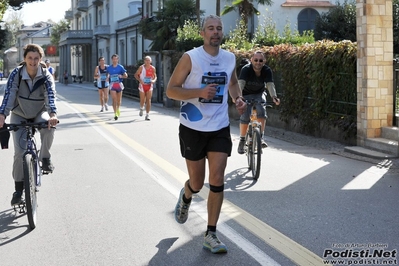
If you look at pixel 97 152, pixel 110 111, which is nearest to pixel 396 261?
pixel 97 152

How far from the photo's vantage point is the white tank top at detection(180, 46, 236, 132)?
5.75m

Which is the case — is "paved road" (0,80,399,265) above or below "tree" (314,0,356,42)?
below

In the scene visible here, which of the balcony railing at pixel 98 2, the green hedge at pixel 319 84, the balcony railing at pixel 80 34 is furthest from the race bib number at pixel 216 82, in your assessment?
the balcony railing at pixel 80 34

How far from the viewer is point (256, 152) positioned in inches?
377

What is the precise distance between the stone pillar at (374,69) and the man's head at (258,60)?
364 centimetres

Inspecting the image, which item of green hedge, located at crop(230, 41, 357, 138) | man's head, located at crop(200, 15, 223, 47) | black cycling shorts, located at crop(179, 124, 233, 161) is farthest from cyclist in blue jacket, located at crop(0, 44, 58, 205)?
green hedge, located at crop(230, 41, 357, 138)

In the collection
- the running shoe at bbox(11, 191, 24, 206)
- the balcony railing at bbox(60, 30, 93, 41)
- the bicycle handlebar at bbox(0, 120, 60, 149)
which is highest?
the balcony railing at bbox(60, 30, 93, 41)

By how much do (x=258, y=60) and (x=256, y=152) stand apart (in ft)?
4.91

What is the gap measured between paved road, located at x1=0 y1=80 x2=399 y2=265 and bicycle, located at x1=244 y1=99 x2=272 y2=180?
0.67 ft

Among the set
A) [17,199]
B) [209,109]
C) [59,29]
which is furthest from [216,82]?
[59,29]

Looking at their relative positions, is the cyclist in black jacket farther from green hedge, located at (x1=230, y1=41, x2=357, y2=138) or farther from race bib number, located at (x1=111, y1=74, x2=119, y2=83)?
race bib number, located at (x1=111, y1=74, x2=119, y2=83)

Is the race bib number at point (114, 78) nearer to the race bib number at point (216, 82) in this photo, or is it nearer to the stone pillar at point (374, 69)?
the stone pillar at point (374, 69)

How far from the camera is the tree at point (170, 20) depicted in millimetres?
38094

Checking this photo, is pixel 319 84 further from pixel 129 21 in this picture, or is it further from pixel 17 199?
pixel 129 21
